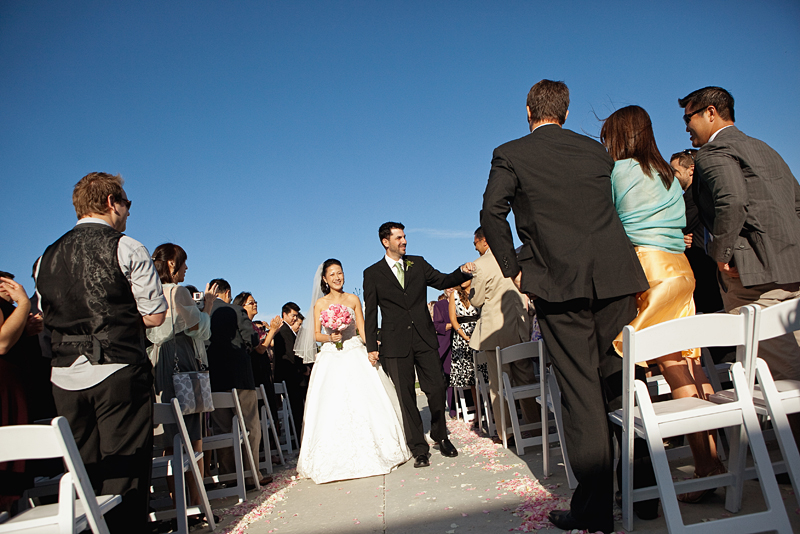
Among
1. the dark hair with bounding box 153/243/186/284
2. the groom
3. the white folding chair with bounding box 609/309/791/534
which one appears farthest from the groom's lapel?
the white folding chair with bounding box 609/309/791/534

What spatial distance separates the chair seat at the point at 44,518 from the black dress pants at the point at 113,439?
0.37 m

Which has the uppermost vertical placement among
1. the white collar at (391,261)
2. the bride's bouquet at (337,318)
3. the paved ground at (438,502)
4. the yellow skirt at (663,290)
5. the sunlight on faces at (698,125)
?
the sunlight on faces at (698,125)

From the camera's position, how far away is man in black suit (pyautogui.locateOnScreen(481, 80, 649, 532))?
2.91 m

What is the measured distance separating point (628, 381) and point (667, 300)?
0.75m

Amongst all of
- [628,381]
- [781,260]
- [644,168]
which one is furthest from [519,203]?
[781,260]

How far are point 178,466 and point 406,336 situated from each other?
8.79 feet

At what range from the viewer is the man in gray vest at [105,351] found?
9.83 ft

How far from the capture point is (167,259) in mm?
4719

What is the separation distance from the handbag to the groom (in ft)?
6.38

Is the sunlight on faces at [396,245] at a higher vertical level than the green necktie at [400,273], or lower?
higher

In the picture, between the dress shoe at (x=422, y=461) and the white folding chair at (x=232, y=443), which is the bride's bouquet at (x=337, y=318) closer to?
Answer: the white folding chair at (x=232, y=443)

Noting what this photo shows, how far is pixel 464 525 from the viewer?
3375 millimetres

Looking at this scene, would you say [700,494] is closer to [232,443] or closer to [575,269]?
[575,269]

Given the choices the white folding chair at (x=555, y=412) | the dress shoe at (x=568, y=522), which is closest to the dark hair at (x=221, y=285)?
the white folding chair at (x=555, y=412)
